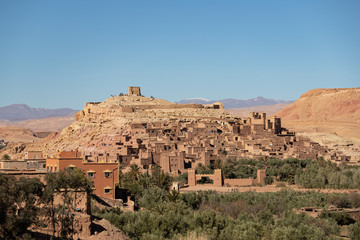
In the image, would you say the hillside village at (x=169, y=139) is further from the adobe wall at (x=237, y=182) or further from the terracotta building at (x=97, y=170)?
the terracotta building at (x=97, y=170)

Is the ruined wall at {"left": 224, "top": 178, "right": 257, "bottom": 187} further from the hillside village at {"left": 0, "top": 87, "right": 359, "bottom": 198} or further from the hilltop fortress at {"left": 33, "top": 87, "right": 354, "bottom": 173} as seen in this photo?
the hilltop fortress at {"left": 33, "top": 87, "right": 354, "bottom": 173}

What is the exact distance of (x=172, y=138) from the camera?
58.2 metres

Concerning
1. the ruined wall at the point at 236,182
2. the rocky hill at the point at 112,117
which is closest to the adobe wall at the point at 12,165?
the ruined wall at the point at 236,182

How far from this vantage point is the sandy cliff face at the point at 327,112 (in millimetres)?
93250

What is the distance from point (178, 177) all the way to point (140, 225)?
886 inches

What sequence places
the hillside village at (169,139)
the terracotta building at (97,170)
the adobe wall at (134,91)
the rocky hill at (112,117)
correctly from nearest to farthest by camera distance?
1. the terracotta building at (97,170)
2. the hillside village at (169,139)
3. the rocky hill at (112,117)
4. the adobe wall at (134,91)

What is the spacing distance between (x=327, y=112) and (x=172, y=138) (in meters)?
70.4

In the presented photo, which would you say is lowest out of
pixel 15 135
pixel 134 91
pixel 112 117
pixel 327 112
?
pixel 15 135

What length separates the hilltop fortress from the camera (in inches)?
2031

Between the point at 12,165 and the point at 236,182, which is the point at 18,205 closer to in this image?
the point at 12,165

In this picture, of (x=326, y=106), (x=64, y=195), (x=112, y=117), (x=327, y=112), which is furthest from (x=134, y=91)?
(x=64, y=195)

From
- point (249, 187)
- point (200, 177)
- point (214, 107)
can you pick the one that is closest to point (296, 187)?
point (249, 187)

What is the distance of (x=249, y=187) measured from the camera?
47500 millimetres

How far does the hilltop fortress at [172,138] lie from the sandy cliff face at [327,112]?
2298cm
